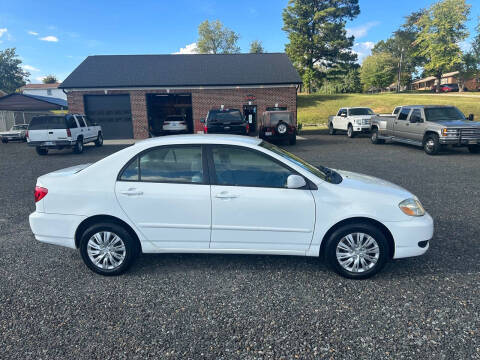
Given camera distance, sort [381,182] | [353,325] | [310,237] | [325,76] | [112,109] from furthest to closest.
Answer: [325,76], [112,109], [381,182], [310,237], [353,325]

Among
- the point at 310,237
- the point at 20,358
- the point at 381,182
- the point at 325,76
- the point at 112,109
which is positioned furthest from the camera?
the point at 325,76

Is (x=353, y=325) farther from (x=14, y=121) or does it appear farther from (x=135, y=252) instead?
(x=14, y=121)

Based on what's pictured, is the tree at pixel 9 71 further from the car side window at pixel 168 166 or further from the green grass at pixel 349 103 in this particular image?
the car side window at pixel 168 166

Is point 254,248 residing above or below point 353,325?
above

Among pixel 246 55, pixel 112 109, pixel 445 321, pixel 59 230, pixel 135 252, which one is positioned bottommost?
pixel 445 321

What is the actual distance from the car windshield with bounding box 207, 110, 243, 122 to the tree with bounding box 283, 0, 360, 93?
36.1m

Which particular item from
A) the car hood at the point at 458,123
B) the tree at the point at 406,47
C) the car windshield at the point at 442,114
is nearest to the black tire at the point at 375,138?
the car windshield at the point at 442,114

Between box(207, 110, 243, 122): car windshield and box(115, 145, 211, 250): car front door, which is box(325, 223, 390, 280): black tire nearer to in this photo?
box(115, 145, 211, 250): car front door

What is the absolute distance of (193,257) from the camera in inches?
169

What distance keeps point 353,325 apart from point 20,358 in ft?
9.12

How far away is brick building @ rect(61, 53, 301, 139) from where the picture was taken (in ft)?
78.2

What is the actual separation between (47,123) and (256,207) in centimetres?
1466

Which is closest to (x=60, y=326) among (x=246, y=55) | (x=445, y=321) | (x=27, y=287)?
(x=27, y=287)

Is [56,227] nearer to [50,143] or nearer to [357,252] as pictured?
[357,252]
